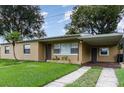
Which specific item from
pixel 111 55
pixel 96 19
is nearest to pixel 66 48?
pixel 111 55

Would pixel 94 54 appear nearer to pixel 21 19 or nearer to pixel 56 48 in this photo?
pixel 56 48

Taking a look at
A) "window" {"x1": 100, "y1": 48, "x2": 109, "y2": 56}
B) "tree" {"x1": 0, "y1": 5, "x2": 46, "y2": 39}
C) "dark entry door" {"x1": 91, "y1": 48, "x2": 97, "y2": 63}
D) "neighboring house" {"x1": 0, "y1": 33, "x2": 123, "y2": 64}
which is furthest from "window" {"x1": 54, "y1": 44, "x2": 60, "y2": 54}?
"tree" {"x1": 0, "y1": 5, "x2": 46, "y2": 39}

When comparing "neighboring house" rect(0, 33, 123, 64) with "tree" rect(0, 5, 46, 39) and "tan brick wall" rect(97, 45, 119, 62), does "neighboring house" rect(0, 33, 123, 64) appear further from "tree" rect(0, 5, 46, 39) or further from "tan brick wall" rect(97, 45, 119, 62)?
"tree" rect(0, 5, 46, 39)

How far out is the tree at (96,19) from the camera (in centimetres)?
2712

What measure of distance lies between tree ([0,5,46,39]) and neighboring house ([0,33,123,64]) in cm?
567

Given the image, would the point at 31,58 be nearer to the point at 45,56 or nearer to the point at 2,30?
the point at 45,56

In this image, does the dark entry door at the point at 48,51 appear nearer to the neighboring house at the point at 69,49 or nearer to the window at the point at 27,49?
the neighboring house at the point at 69,49

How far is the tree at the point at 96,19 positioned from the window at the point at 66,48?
405 inches

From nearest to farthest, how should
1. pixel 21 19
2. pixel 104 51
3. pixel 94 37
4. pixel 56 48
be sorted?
pixel 94 37 → pixel 56 48 → pixel 104 51 → pixel 21 19

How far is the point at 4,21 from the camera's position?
2975 cm

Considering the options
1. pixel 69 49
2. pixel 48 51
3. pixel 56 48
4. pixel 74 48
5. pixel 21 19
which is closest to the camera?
pixel 74 48

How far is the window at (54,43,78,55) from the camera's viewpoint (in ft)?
57.1

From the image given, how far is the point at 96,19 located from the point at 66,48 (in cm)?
1146

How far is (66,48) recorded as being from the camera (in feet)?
59.6
